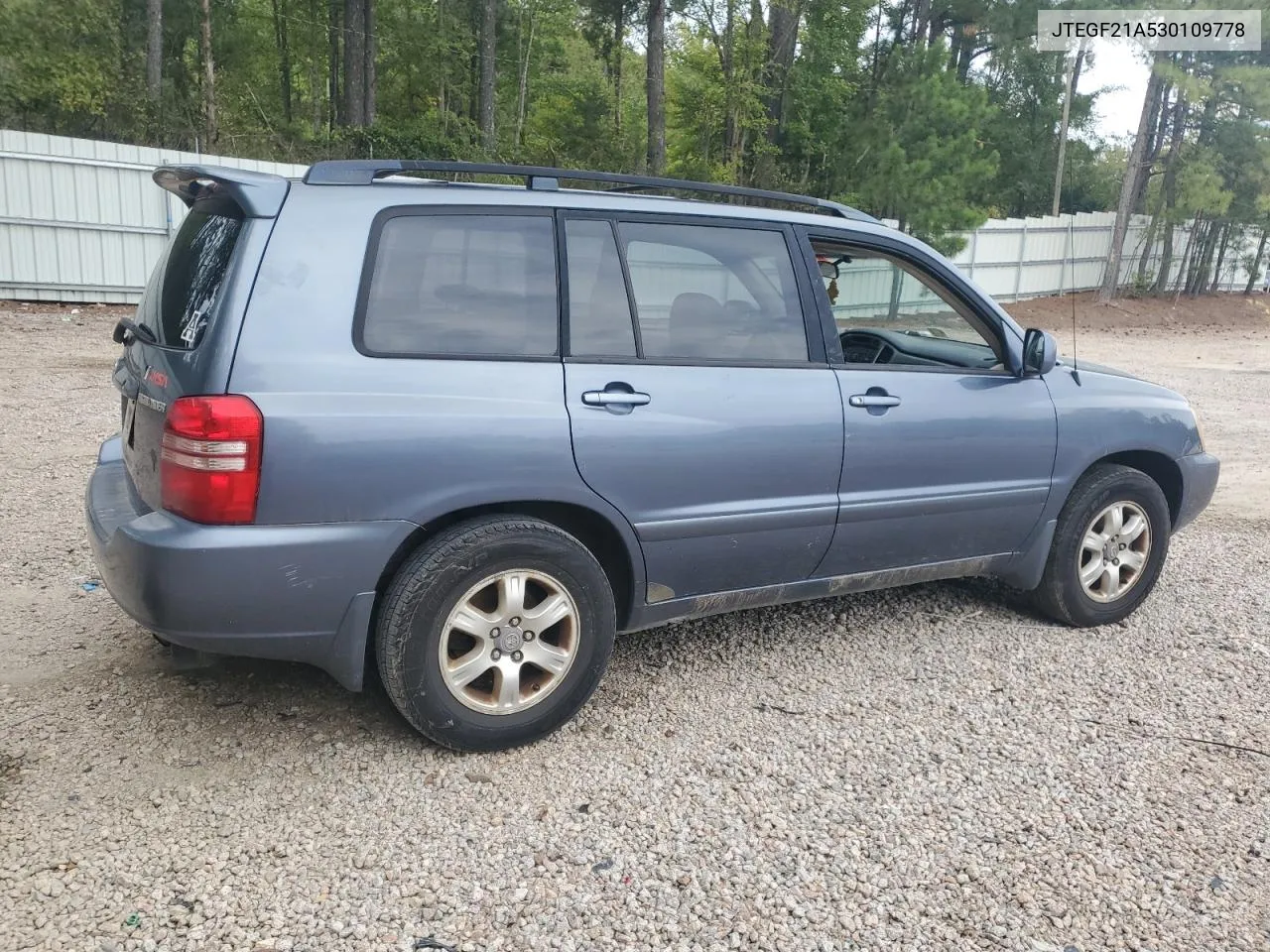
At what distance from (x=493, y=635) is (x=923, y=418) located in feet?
5.97

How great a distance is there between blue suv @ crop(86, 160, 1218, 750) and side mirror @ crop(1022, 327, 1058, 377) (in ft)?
0.11

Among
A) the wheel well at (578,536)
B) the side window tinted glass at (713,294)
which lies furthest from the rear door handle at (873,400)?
the wheel well at (578,536)

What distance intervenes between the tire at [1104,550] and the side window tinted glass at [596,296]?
2.20 metres

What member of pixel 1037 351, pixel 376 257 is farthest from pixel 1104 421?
pixel 376 257

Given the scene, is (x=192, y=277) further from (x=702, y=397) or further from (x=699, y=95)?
(x=699, y=95)

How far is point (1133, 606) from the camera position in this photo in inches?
180

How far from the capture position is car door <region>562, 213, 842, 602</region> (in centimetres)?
326

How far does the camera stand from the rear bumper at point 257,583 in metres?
2.75

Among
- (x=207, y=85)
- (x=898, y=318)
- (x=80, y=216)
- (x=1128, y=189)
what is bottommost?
(x=80, y=216)

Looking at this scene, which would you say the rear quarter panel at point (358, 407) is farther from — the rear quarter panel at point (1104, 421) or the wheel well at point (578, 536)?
the rear quarter panel at point (1104, 421)

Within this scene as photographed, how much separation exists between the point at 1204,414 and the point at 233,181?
34.2ft

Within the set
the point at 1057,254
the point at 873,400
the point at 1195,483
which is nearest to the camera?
the point at 873,400

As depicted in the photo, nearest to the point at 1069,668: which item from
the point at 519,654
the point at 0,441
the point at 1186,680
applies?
the point at 1186,680

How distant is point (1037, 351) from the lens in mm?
4023
